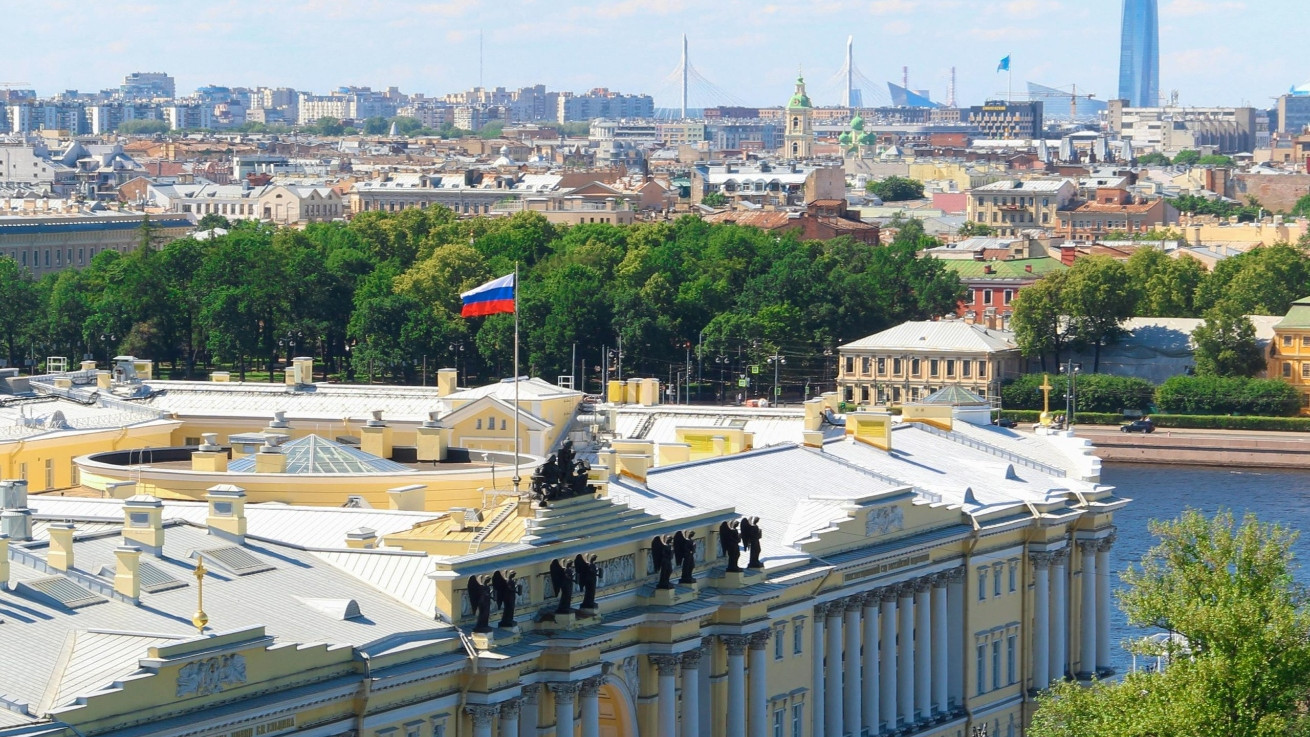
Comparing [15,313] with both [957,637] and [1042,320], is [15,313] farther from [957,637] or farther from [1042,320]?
[957,637]

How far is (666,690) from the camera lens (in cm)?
3881

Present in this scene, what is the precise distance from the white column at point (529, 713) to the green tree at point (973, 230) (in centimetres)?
12401

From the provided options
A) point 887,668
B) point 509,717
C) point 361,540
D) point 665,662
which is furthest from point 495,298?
point 509,717

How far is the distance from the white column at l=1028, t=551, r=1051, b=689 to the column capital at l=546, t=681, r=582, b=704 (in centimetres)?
1626

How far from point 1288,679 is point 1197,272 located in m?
78.3

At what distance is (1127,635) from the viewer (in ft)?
187

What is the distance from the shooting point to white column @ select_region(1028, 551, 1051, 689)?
51.2 m

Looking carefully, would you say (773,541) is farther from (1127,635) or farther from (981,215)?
(981,215)

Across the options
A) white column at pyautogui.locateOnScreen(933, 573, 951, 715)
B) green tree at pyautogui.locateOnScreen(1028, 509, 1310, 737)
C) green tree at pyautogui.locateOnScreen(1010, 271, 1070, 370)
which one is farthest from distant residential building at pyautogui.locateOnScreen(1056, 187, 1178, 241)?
green tree at pyautogui.locateOnScreen(1028, 509, 1310, 737)

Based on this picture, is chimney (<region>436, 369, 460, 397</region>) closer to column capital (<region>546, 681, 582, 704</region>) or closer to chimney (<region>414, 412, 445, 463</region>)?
chimney (<region>414, 412, 445, 463</region>)

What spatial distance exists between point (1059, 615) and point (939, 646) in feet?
15.0

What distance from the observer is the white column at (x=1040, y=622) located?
51.2 m

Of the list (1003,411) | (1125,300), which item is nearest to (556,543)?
(1003,411)

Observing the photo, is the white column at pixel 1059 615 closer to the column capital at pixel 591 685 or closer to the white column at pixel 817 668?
the white column at pixel 817 668
